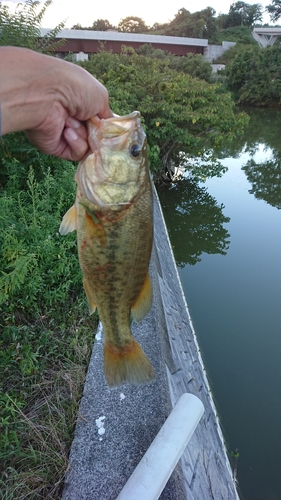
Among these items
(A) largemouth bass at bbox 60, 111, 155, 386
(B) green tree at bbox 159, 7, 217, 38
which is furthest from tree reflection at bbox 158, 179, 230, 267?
(B) green tree at bbox 159, 7, 217, 38

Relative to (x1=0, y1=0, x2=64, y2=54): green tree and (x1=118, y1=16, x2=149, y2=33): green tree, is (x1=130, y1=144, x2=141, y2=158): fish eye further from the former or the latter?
(x1=118, y1=16, x2=149, y2=33): green tree

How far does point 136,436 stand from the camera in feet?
7.73

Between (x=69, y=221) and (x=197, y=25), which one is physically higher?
(x=197, y=25)

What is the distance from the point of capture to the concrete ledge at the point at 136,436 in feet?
6.91

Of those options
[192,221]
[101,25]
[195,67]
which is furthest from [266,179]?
[101,25]

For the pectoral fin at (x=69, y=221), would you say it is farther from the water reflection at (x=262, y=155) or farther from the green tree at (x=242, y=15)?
the green tree at (x=242, y=15)

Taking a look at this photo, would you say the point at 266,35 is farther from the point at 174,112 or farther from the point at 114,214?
the point at 114,214

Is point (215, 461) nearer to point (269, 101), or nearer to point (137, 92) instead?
point (137, 92)

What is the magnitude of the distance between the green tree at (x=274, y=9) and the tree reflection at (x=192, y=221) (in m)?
52.2

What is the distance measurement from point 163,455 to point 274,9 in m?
63.4

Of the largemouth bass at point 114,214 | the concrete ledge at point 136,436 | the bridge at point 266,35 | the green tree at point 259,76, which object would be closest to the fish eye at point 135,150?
the largemouth bass at point 114,214

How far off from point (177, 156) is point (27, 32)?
24.9 feet

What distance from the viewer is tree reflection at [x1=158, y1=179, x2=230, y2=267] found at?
8828 millimetres

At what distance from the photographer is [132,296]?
1729 millimetres
